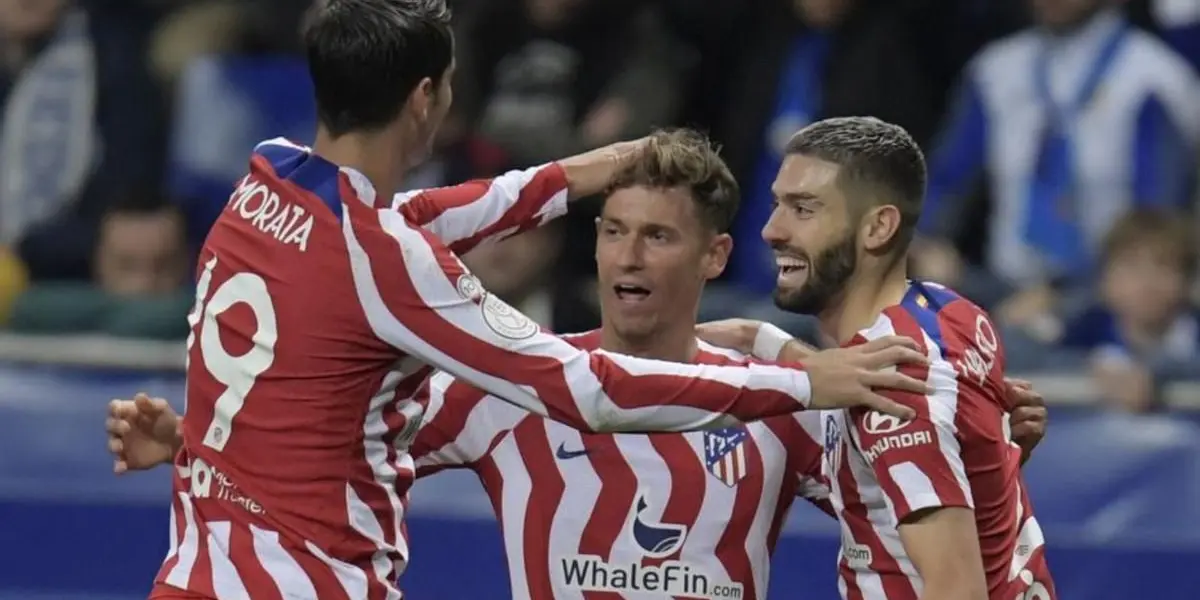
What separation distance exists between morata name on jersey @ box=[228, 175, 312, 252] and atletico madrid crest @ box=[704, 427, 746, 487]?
3.25ft

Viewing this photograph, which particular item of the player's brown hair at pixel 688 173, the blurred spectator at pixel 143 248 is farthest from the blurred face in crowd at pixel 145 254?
the player's brown hair at pixel 688 173

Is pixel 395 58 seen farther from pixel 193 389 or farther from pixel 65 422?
pixel 65 422

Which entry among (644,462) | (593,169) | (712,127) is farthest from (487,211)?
(712,127)

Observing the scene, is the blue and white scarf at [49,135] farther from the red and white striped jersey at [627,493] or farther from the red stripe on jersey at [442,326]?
the red stripe on jersey at [442,326]

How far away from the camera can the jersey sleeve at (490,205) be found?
4.18 m

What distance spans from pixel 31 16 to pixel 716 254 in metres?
4.44

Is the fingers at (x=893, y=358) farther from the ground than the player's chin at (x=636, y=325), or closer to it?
farther from the ground

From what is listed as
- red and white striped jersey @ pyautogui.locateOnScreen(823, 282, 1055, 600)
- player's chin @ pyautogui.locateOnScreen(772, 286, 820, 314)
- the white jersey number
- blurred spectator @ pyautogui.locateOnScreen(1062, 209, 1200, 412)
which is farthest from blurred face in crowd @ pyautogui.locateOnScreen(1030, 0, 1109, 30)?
the white jersey number

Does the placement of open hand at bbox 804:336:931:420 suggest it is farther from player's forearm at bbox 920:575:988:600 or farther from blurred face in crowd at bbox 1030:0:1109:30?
blurred face in crowd at bbox 1030:0:1109:30

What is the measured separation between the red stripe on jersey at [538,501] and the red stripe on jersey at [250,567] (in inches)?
27.4

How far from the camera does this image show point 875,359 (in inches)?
143

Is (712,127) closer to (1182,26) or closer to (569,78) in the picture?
(569,78)

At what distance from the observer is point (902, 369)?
3.64 m

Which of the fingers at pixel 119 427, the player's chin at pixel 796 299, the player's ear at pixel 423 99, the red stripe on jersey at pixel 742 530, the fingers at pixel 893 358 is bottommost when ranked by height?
the red stripe on jersey at pixel 742 530
